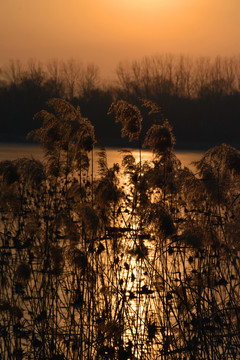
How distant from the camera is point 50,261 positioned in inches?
203

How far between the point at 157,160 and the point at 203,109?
61.2 m

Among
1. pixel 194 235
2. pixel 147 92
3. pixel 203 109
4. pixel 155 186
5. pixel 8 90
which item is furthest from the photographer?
pixel 8 90

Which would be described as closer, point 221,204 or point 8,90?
point 221,204

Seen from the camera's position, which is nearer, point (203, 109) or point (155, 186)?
point (155, 186)

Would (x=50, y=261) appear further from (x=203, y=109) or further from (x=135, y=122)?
(x=203, y=109)

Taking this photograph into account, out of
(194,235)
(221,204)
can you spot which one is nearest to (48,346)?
(194,235)

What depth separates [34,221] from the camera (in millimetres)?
5223

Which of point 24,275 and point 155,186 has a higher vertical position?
point 155,186

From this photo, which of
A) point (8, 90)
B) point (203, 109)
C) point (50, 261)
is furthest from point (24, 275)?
point (8, 90)

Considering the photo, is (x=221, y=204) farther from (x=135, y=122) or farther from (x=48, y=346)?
(x=48, y=346)

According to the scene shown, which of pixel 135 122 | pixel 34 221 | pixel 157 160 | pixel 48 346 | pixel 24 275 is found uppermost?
pixel 135 122

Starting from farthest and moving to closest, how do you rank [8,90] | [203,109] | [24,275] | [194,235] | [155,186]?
[8,90], [203,109], [155,186], [24,275], [194,235]

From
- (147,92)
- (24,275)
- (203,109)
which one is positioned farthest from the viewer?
(147,92)

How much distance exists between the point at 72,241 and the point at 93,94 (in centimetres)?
6445
